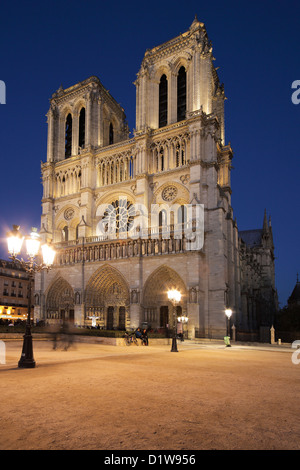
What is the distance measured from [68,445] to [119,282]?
28902 mm

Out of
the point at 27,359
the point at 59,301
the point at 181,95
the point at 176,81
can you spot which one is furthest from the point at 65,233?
the point at 27,359

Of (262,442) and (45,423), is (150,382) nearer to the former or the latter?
(45,423)

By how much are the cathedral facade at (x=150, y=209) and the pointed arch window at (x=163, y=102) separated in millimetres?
103

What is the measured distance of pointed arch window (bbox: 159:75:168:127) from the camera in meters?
35.2

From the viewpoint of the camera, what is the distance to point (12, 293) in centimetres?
4781

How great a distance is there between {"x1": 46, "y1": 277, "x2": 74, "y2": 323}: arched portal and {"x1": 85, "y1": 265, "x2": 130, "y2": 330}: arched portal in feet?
8.93

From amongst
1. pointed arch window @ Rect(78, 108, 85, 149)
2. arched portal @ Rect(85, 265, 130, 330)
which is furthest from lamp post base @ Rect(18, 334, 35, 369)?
pointed arch window @ Rect(78, 108, 85, 149)

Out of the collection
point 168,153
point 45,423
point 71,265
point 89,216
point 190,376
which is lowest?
point 190,376

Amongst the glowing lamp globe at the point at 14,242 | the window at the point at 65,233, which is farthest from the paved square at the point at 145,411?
the window at the point at 65,233

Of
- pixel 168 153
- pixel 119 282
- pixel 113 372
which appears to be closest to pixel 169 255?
pixel 119 282

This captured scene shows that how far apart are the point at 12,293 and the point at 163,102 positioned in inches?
1272

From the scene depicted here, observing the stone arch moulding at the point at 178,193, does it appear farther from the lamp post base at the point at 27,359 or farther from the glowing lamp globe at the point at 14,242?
the lamp post base at the point at 27,359

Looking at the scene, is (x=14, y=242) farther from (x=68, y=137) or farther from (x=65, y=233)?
(x=68, y=137)

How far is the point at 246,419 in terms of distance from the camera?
4.51 meters
